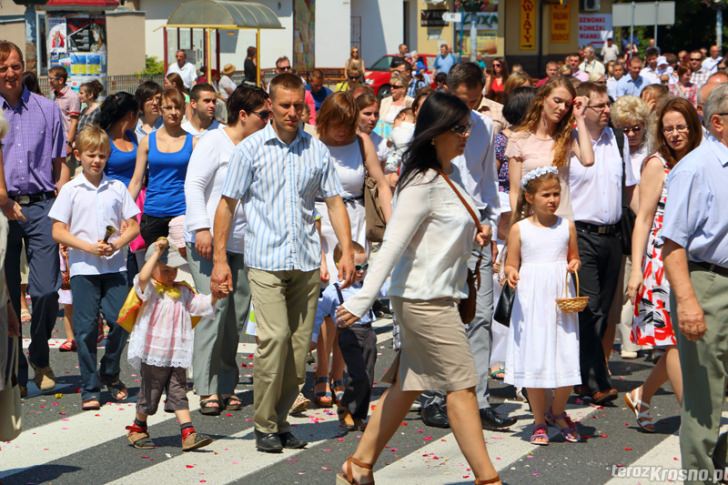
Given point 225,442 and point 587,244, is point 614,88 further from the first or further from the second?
point 225,442

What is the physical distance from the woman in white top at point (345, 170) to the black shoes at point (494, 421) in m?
1.12

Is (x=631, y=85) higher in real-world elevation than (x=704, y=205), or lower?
higher

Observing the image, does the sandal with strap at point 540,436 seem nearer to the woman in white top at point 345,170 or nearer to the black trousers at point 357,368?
the black trousers at point 357,368

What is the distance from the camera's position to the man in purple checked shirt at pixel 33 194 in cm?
912

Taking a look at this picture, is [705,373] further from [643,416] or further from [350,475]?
[643,416]

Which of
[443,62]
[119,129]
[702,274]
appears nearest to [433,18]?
[443,62]

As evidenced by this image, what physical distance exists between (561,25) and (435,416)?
6568cm

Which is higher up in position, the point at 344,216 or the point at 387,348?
the point at 344,216

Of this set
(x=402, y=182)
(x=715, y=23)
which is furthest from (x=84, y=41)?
(x=715, y=23)

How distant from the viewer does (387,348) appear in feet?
35.4

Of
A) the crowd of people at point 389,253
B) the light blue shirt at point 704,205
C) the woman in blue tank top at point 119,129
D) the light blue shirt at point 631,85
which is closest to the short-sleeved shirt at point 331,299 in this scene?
the crowd of people at point 389,253

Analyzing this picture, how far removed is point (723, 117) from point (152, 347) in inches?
134

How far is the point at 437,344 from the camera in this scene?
20.7 feet

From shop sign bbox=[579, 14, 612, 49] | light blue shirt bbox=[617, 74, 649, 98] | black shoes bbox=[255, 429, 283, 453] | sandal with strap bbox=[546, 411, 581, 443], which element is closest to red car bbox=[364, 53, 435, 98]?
light blue shirt bbox=[617, 74, 649, 98]
